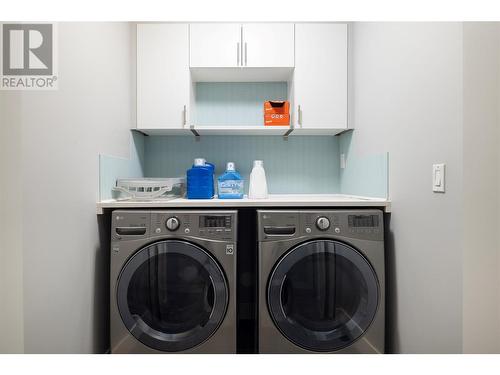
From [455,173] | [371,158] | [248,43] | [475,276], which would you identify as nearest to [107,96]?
[248,43]

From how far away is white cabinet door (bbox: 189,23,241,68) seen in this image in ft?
6.59

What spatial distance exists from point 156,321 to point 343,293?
0.97 metres

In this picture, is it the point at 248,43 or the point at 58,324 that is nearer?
the point at 58,324

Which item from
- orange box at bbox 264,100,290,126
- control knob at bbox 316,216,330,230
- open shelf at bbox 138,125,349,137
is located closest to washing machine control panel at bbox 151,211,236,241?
control knob at bbox 316,216,330,230

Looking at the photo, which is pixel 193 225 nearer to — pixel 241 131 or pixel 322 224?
pixel 322 224

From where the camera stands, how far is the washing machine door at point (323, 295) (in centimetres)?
156

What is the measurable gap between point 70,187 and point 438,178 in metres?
1.56

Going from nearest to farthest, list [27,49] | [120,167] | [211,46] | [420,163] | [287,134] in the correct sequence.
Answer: [27,49] → [420,163] → [120,167] → [211,46] → [287,134]

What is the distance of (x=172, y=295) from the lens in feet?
5.21

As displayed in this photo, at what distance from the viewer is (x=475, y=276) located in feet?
3.69

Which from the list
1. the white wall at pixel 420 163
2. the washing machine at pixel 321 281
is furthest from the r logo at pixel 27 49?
the white wall at pixel 420 163

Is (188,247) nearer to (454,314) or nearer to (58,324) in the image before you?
(58,324)

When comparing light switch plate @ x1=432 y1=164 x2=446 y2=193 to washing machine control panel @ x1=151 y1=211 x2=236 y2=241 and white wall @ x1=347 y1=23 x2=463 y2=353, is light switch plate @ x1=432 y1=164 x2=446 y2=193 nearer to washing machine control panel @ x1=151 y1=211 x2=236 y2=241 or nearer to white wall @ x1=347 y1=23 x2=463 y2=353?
white wall @ x1=347 y1=23 x2=463 y2=353

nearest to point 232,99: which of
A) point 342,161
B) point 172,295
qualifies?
point 342,161
